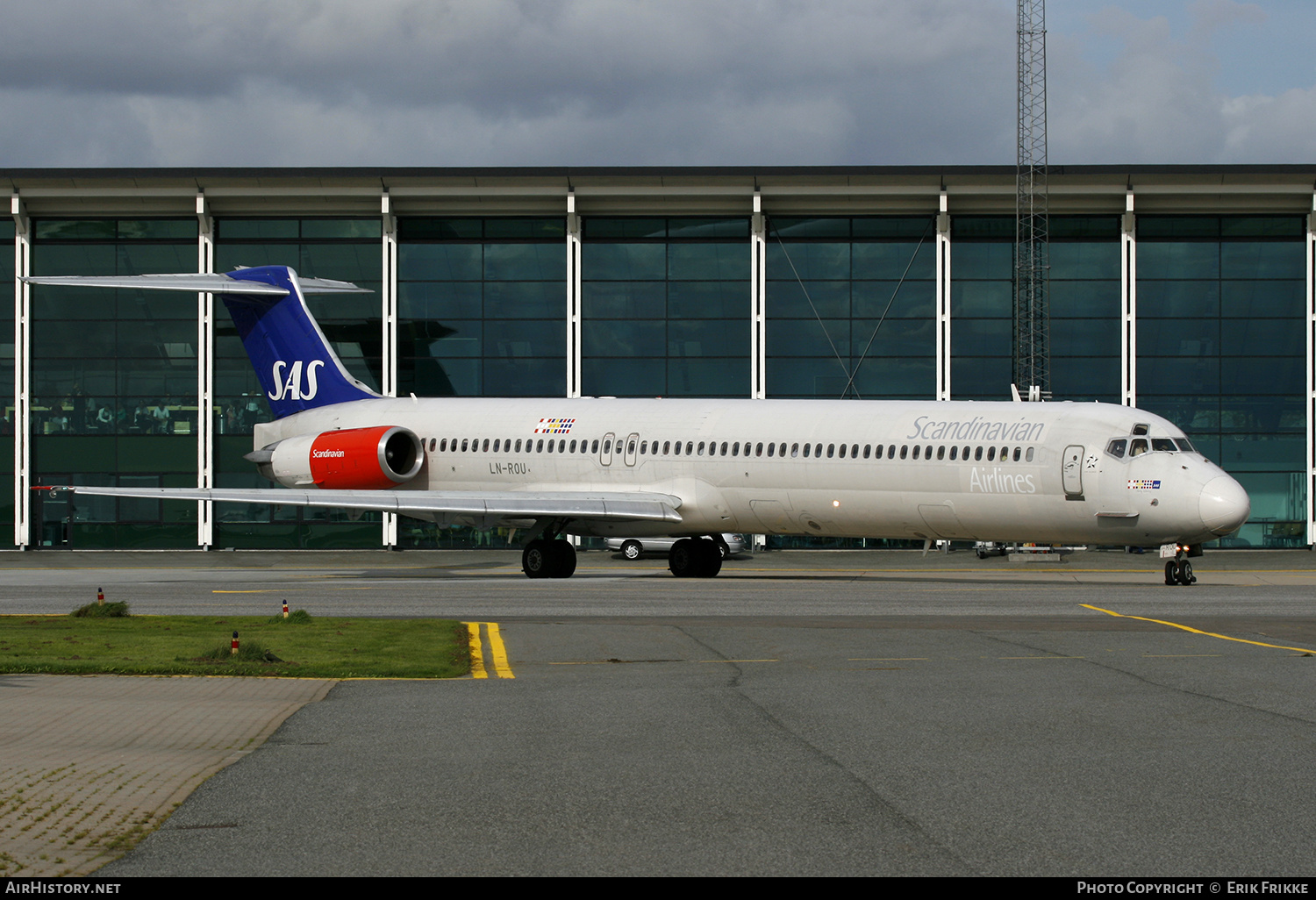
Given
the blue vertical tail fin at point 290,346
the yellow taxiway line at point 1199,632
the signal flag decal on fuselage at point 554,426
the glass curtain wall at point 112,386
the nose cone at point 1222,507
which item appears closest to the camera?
the yellow taxiway line at point 1199,632

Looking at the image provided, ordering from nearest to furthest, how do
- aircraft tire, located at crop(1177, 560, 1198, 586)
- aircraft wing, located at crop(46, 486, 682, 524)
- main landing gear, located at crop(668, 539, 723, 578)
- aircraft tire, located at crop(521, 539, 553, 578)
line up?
1. aircraft tire, located at crop(1177, 560, 1198, 586)
2. aircraft wing, located at crop(46, 486, 682, 524)
3. aircraft tire, located at crop(521, 539, 553, 578)
4. main landing gear, located at crop(668, 539, 723, 578)

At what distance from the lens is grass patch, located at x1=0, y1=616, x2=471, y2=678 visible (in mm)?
13219

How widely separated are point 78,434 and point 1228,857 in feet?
150

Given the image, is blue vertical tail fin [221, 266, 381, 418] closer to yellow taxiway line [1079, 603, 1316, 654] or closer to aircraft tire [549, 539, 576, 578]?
aircraft tire [549, 539, 576, 578]

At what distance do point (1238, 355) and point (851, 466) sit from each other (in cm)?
2335

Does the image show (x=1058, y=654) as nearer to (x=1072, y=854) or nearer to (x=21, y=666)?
(x=1072, y=854)

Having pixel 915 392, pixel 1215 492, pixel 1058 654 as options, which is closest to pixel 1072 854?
pixel 1058 654

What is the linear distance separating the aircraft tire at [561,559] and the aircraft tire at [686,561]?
2246mm

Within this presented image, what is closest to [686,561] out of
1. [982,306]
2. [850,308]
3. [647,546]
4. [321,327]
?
[647,546]

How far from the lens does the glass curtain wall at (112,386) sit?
46.8m

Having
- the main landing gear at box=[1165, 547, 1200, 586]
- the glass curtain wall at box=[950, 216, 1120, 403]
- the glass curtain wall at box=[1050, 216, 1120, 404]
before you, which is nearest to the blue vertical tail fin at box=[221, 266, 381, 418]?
the main landing gear at box=[1165, 547, 1200, 586]

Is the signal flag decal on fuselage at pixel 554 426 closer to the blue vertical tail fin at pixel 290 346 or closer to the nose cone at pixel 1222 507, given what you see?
the blue vertical tail fin at pixel 290 346

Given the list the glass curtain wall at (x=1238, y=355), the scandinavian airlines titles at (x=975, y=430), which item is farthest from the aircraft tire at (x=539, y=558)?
the glass curtain wall at (x=1238, y=355)

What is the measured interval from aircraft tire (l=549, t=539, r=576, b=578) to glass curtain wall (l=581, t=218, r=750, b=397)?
15988mm
